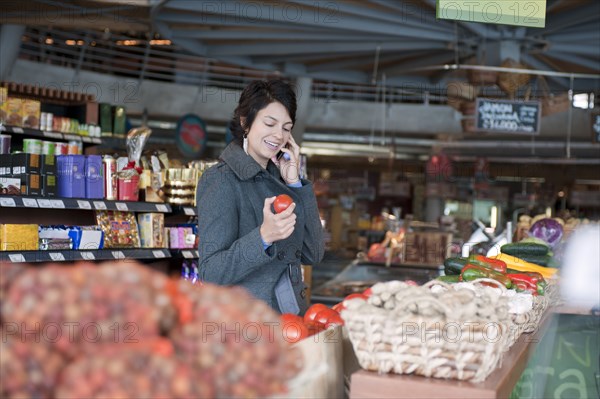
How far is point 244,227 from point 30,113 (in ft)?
12.5

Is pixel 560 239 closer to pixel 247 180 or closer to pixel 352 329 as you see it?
pixel 247 180

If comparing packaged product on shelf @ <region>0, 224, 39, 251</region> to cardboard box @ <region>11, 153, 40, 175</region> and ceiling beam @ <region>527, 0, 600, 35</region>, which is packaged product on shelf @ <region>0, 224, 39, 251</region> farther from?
ceiling beam @ <region>527, 0, 600, 35</region>

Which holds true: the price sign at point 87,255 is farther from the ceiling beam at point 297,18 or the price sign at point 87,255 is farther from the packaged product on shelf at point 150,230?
the ceiling beam at point 297,18

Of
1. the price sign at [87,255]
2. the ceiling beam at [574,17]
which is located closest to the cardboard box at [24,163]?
the price sign at [87,255]

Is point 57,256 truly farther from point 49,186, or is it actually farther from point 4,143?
point 4,143

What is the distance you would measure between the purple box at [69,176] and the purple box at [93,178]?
0.15 ft

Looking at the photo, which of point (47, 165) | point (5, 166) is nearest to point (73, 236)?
point (47, 165)

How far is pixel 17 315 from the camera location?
98 centimetres

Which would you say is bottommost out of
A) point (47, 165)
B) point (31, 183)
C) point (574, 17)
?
point (31, 183)

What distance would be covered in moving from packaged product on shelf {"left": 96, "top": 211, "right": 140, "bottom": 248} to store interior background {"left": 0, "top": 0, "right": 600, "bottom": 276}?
162 cm

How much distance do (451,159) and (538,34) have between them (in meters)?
7.23

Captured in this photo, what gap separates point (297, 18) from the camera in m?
7.64

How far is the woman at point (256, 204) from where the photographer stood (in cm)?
235

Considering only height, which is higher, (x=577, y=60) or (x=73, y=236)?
(x=577, y=60)
